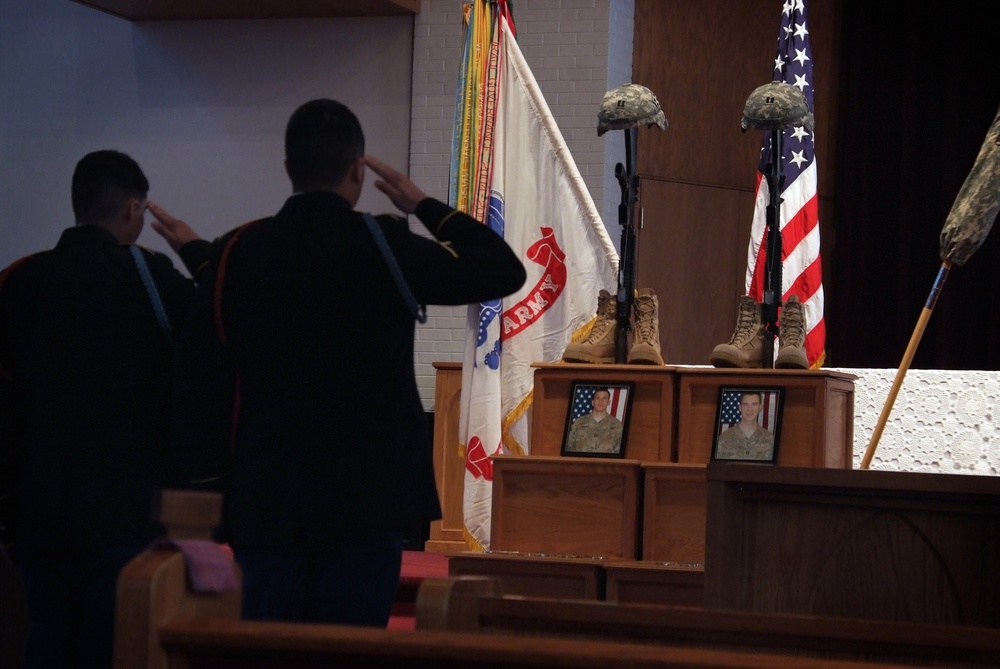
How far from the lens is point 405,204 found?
2.44 metres

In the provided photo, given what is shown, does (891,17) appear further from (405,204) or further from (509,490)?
(405,204)

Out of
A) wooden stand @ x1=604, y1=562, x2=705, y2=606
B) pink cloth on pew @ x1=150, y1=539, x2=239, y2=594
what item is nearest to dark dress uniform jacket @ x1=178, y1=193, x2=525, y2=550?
pink cloth on pew @ x1=150, y1=539, x2=239, y2=594

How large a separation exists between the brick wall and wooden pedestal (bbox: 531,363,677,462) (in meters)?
3.18

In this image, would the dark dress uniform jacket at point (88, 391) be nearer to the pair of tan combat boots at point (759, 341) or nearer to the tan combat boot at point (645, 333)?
the tan combat boot at point (645, 333)

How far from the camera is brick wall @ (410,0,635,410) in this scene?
25.3 ft

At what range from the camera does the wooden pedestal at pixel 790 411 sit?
429 centimetres

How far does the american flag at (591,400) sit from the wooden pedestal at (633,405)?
31 mm

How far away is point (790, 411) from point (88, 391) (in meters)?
2.42

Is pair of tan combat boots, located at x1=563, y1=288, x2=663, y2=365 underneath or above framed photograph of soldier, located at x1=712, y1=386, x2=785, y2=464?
above

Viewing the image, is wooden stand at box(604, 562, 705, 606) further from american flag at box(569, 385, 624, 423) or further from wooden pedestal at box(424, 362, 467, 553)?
wooden pedestal at box(424, 362, 467, 553)

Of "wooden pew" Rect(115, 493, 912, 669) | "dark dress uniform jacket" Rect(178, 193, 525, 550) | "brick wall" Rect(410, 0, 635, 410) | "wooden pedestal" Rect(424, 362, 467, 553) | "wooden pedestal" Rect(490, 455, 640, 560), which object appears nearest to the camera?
"wooden pew" Rect(115, 493, 912, 669)

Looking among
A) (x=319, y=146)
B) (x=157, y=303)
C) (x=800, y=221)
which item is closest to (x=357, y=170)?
(x=319, y=146)

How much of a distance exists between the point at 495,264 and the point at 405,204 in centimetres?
21

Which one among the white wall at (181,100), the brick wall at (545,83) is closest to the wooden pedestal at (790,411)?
the brick wall at (545,83)
